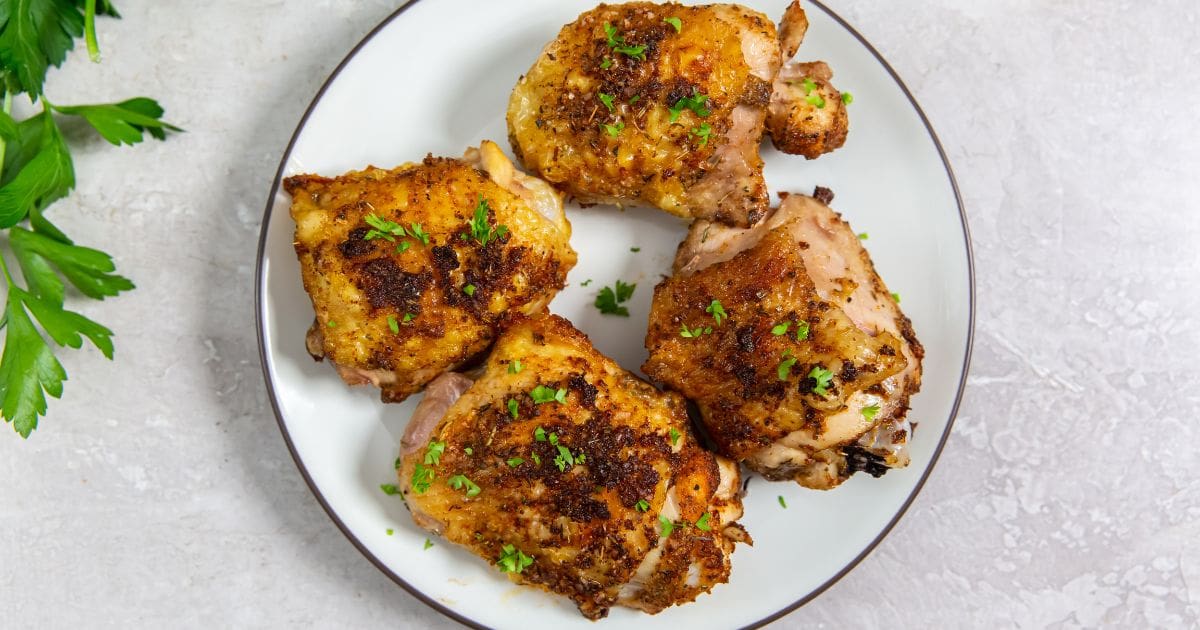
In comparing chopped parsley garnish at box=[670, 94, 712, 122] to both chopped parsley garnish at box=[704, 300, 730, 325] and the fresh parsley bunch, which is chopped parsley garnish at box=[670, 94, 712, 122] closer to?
chopped parsley garnish at box=[704, 300, 730, 325]

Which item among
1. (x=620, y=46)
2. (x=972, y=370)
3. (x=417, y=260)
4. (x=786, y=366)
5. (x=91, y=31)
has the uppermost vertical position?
(x=620, y=46)

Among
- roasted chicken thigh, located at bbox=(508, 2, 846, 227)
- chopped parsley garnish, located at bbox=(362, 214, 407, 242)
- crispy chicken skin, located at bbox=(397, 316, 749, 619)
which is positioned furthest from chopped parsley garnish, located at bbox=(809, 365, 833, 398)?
chopped parsley garnish, located at bbox=(362, 214, 407, 242)

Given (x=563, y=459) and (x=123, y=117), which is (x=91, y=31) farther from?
(x=563, y=459)

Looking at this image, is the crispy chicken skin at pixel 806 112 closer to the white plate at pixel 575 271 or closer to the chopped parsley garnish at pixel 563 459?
the white plate at pixel 575 271

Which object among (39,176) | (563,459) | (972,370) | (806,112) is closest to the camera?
(563,459)

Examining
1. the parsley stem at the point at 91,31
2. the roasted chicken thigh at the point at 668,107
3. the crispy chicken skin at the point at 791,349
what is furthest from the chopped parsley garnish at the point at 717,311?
the parsley stem at the point at 91,31

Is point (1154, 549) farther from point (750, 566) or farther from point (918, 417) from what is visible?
point (750, 566)

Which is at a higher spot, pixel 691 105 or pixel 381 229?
pixel 691 105

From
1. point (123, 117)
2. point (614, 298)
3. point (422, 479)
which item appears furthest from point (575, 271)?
Answer: point (123, 117)
